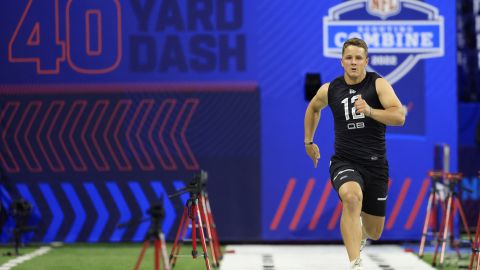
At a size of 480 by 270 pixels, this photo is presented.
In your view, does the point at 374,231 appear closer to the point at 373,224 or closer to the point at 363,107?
the point at 373,224

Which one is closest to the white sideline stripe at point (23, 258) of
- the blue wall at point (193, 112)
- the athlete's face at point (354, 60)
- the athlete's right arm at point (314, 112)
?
the blue wall at point (193, 112)

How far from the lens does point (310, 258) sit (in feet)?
30.6

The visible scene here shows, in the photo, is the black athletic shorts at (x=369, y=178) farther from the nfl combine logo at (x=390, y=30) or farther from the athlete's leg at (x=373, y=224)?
the nfl combine logo at (x=390, y=30)

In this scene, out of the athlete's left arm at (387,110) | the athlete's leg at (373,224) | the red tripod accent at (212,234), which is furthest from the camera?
the red tripod accent at (212,234)

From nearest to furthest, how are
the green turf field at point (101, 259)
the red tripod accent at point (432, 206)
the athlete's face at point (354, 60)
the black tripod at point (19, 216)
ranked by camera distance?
1. the athlete's face at point (354, 60)
2. the green turf field at point (101, 259)
3. the red tripod accent at point (432, 206)
4. the black tripod at point (19, 216)

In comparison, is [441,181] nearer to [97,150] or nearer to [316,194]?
[316,194]

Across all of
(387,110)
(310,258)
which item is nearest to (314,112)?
(387,110)

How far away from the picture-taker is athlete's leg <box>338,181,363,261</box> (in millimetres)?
6176

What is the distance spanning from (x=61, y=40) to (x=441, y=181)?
5.01 meters

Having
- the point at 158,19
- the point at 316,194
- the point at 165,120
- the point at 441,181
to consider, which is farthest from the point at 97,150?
the point at 441,181

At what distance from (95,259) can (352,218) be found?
3856 millimetres

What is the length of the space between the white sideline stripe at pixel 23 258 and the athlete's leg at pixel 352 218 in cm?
376

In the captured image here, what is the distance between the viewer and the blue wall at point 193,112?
413 inches

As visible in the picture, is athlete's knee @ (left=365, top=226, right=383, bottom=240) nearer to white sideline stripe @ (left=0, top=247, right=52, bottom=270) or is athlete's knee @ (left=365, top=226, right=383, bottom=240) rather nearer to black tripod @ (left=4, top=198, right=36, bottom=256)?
white sideline stripe @ (left=0, top=247, right=52, bottom=270)
